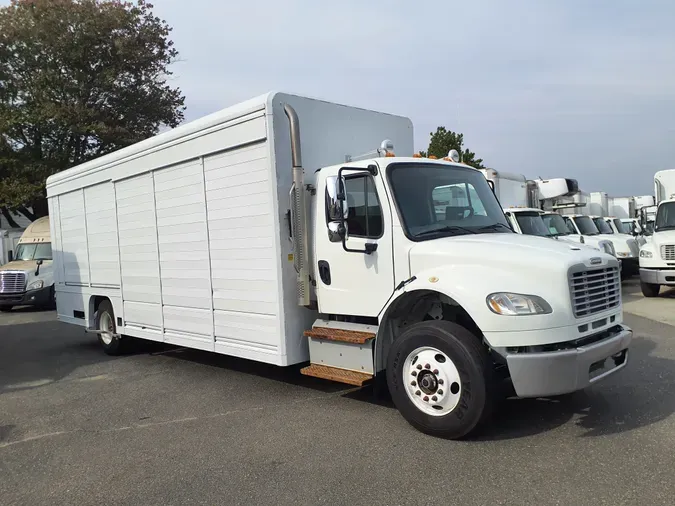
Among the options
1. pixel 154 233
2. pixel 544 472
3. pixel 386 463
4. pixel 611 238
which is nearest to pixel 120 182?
pixel 154 233

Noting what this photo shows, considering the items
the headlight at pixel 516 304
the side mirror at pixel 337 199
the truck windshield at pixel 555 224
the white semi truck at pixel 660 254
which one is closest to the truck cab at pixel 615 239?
the truck windshield at pixel 555 224

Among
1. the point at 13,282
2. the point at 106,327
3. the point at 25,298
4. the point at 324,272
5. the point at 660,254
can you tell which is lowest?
the point at 25,298

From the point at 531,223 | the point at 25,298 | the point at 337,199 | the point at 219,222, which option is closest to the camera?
the point at 337,199

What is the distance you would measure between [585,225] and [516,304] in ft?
47.4

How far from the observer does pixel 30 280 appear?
1762 centimetres

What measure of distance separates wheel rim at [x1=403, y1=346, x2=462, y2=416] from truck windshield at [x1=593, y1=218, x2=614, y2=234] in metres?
15.5

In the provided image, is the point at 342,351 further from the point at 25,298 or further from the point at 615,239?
the point at 25,298

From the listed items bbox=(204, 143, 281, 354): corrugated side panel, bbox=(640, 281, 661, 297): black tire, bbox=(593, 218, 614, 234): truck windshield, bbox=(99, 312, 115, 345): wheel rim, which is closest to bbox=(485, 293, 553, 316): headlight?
bbox=(204, 143, 281, 354): corrugated side panel

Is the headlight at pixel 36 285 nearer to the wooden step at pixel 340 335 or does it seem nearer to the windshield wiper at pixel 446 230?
the wooden step at pixel 340 335

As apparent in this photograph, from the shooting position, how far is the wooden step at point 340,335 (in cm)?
547

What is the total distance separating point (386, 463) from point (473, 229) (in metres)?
2.35

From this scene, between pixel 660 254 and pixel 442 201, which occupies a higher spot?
pixel 442 201

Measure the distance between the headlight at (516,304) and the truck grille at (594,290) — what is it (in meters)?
0.30

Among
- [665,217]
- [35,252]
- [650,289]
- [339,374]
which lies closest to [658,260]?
[650,289]
